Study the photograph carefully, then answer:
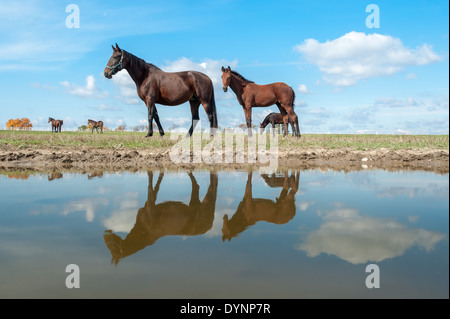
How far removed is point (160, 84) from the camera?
1273cm

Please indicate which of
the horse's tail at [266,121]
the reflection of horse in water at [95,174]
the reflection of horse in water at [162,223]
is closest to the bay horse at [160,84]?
the reflection of horse in water at [95,174]

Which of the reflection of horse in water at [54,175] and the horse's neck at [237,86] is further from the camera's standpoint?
the horse's neck at [237,86]

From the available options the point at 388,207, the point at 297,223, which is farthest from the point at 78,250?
the point at 388,207

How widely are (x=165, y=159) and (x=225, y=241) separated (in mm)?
6731

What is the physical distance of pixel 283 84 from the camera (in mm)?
15477

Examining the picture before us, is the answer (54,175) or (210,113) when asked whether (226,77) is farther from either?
(54,175)

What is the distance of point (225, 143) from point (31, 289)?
9255mm

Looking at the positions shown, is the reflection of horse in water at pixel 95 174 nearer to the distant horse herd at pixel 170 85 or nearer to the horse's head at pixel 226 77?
the distant horse herd at pixel 170 85

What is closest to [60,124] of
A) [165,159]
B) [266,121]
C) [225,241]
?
[266,121]

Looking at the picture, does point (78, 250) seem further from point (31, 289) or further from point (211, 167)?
point (211, 167)

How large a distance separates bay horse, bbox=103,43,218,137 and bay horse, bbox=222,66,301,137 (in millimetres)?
1676

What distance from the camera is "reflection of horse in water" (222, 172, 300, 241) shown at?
10.7 ft

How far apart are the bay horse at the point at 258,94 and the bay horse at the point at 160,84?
66.0 inches

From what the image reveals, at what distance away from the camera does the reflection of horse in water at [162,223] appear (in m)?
2.80
